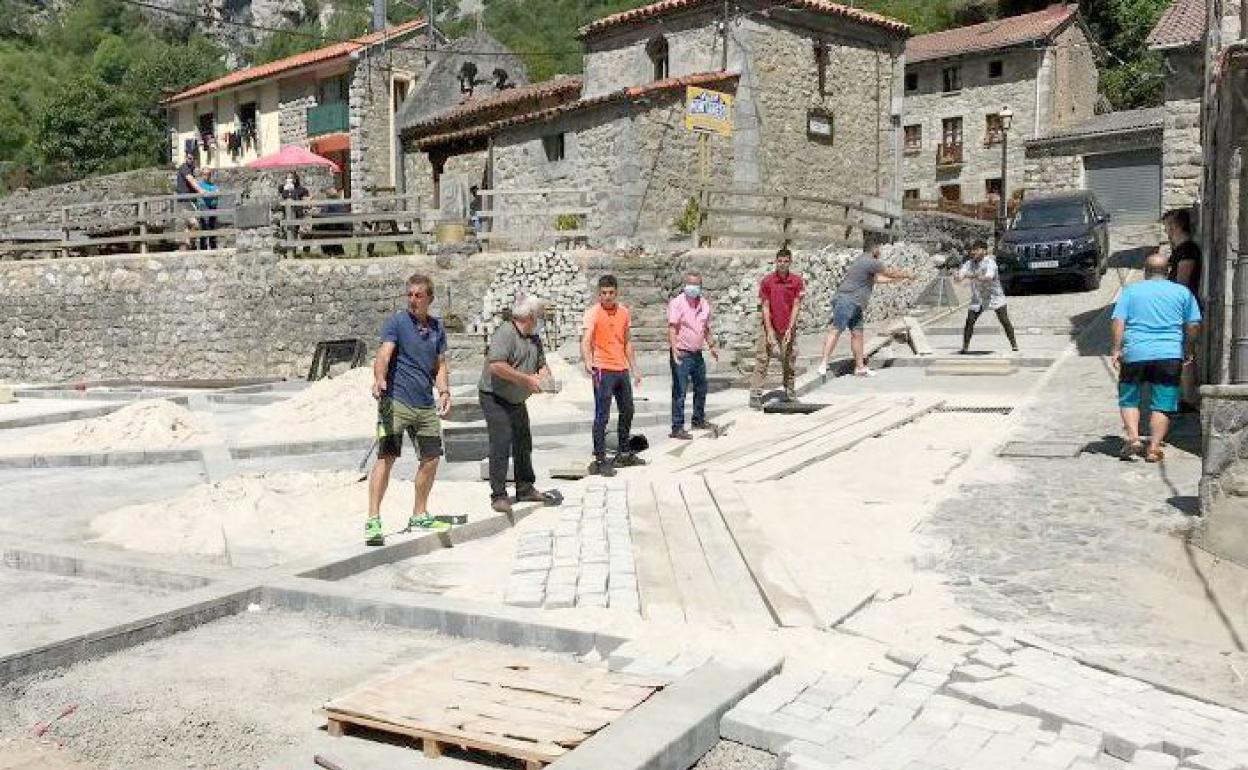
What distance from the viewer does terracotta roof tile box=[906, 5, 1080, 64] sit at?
42.1 meters

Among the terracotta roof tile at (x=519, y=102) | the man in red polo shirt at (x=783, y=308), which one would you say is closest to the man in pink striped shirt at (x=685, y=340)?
the man in red polo shirt at (x=783, y=308)

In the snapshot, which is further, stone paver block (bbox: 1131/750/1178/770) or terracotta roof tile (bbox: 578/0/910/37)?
terracotta roof tile (bbox: 578/0/910/37)

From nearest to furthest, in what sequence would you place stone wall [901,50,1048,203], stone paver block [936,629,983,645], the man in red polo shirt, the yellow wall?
1. stone paver block [936,629,983,645]
2. the man in red polo shirt
3. the yellow wall
4. stone wall [901,50,1048,203]

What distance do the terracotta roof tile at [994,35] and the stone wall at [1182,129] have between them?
24685 millimetres

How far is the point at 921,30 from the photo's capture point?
54.9m

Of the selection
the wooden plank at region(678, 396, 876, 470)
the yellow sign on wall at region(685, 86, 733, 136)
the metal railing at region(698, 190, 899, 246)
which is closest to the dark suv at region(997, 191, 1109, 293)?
the metal railing at region(698, 190, 899, 246)

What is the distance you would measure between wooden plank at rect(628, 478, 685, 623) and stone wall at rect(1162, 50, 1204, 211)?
46.1 ft

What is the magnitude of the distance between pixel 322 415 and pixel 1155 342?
30.2ft

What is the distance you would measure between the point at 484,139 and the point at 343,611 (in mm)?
25831

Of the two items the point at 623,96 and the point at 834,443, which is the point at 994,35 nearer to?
the point at 623,96

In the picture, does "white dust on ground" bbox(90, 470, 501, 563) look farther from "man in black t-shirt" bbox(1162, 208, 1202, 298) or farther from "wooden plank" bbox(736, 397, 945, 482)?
"man in black t-shirt" bbox(1162, 208, 1202, 298)

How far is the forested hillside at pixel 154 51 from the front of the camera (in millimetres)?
48312

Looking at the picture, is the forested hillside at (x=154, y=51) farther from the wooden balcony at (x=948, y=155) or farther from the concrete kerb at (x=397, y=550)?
the concrete kerb at (x=397, y=550)

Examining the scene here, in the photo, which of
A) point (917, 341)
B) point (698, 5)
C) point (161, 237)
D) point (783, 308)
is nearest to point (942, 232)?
point (698, 5)
